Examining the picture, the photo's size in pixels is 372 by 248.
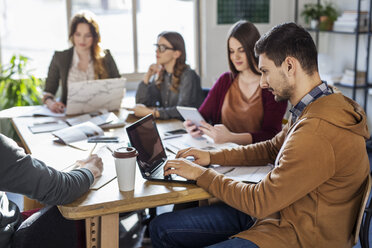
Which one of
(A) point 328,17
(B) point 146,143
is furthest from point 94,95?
(A) point 328,17

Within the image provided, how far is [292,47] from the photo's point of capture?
4.88ft

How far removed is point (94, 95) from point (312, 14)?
286 cm

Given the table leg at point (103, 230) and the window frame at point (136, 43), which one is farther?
the window frame at point (136, 43)

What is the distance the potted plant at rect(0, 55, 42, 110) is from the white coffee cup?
8.91ft

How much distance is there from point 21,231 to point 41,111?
153 cm

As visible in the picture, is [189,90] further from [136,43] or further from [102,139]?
[136,43]

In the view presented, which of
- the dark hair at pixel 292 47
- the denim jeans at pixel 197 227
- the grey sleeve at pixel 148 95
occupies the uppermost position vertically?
the dark hair at pixel 292 47

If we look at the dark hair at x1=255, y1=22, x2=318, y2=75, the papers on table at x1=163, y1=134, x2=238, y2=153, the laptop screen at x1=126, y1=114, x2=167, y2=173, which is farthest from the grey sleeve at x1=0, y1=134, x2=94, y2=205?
Answer: the dark hair at x1=255, y1=22, x2=318, y2=75

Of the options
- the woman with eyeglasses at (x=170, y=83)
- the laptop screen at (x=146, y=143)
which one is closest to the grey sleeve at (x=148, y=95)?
the woman with eyeglasses at (x=170, y=83)

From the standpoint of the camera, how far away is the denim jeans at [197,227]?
172cm

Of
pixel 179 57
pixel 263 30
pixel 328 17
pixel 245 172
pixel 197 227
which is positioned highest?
pixel 328 17

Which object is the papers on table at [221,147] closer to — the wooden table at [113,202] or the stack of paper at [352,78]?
the wooden table at [113,202]

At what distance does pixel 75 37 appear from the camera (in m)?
3.20

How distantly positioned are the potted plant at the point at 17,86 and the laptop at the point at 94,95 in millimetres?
1364
